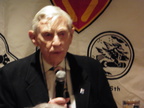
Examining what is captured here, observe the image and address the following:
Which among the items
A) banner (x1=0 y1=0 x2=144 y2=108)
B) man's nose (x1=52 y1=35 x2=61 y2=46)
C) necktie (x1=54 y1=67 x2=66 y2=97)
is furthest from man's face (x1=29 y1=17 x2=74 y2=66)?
banner (x1=0 y1=0 x2=144 y2=108)

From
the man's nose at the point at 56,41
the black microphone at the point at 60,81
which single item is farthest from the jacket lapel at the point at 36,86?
the man's nose at the point at 56,41

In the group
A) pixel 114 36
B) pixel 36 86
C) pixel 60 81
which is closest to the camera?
pixel 60 81

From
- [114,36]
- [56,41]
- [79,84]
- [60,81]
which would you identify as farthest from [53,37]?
[114,36]

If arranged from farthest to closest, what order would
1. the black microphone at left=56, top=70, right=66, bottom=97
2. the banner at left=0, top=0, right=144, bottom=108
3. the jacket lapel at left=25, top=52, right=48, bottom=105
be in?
the banner at left=0, top=0, right=144, bottom=108, the jacket lapel at left=25, top=52, right=48, bottom=105, the black microphone at left=56, top=70, right=66, bottom=97

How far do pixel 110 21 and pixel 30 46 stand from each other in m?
0.69

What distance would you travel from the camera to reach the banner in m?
1.33

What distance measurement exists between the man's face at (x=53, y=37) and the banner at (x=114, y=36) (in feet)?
1.67

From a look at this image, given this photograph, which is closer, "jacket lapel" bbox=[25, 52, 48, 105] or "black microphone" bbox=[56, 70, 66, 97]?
"black microphone" bbox=[56, 70, 66, 97]

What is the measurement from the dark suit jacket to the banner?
291 millimetres

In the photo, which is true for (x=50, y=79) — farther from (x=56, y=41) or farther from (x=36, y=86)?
(x=56, y=41)

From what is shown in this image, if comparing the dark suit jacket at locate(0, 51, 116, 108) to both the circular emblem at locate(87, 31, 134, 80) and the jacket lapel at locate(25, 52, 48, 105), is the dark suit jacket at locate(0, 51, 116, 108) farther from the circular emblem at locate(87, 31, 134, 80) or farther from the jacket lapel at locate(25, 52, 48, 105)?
the circular emblem at locate(87, 31, 134, 80)

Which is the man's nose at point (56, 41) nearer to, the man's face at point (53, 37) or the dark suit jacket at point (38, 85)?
the man's face at point (53, 37)

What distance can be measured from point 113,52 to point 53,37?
0.66m

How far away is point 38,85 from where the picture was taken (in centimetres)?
96
